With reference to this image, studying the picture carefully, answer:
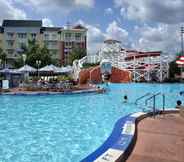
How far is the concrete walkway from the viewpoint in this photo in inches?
186

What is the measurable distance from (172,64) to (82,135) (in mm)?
45575

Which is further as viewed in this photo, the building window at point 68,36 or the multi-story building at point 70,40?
the building window at point 68,36

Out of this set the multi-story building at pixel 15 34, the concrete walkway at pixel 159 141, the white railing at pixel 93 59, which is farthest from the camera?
the multi-story building at pixel 15 34

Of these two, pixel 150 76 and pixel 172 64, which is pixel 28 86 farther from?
pixel 172 64

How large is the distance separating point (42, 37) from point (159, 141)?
2172 inches

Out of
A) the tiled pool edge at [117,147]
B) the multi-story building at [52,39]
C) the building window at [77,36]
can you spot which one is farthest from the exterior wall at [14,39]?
the tiled pool edge at [117,147]

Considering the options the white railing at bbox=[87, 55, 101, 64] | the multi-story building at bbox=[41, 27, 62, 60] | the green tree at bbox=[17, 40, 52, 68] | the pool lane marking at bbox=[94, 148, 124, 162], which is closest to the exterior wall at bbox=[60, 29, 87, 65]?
the multi-story building at bbox=[41, 27, 62, 60]

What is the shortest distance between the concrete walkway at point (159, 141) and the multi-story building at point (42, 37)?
2005 inches

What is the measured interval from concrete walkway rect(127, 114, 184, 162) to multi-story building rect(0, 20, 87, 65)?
5092 centimetres

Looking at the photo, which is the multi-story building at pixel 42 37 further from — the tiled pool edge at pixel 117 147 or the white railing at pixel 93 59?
the tiled pool edge at pixel 117 147

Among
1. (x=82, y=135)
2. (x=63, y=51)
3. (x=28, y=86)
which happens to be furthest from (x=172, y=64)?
(x=82, y=135)

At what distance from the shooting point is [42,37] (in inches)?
2302

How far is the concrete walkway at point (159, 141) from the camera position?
186 inches

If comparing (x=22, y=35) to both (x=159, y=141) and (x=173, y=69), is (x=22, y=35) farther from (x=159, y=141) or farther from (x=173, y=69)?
(x=159, y=141)
